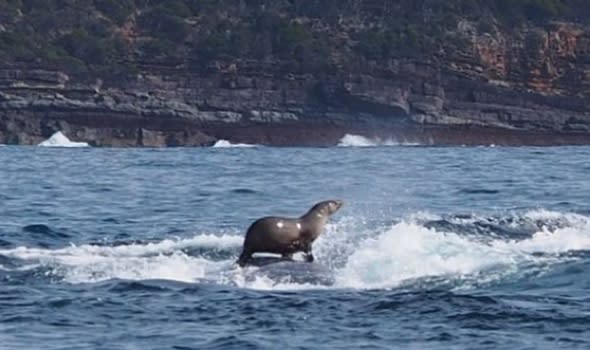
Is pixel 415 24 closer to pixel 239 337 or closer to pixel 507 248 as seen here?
pixel 507 248

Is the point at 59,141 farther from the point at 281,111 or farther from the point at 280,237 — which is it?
the point at 280,237

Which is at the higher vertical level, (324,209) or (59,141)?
(324,209)

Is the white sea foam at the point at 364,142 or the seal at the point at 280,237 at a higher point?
the seal at the point at 280,237

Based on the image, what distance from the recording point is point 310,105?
3597 inches

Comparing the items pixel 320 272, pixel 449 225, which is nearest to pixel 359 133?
pixel 449 225

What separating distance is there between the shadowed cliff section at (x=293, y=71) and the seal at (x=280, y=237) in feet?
202

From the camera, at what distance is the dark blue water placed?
57.8 ft

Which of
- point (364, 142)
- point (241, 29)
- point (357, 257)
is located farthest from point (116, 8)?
point (357, 257)

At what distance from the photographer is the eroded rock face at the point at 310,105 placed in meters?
86.5

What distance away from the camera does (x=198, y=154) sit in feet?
206

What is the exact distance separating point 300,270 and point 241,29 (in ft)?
255

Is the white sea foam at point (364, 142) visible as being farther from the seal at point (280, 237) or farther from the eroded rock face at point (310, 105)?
the seal at point (280, 237)

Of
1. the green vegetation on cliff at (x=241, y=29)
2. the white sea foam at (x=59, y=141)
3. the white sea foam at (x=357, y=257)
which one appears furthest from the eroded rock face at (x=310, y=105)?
the white sea foam at (x=357, y=257)

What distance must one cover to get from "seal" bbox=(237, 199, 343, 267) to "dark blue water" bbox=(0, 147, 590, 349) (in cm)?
42
